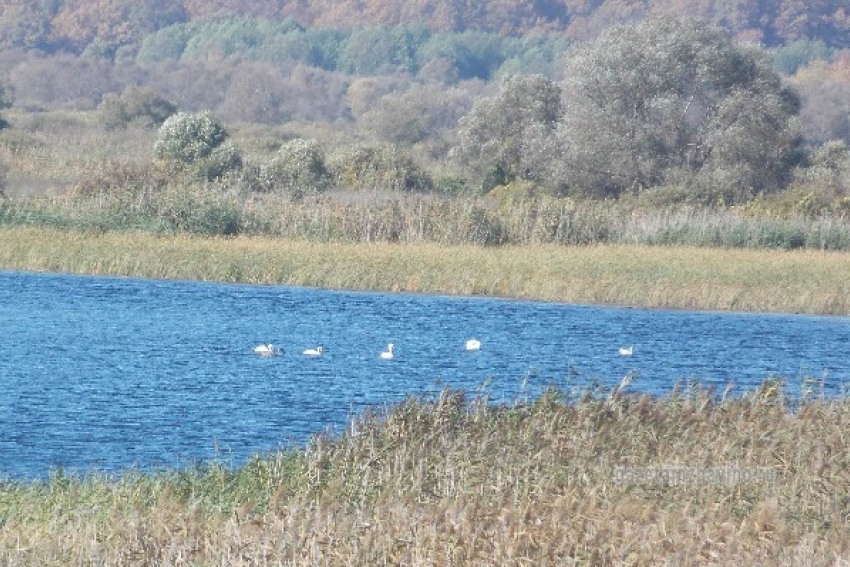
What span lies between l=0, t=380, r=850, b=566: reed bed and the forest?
91.0 feet

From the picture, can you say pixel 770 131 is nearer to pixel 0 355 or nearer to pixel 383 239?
pixel 383 239

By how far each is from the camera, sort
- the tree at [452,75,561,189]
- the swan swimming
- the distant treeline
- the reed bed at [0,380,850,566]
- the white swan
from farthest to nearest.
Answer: the distant treeline, the tree at [452,75,561,189], the swan swimming, the white swan, the reed bed at [0,380,850,566]

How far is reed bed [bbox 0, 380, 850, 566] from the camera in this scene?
39.6 feet

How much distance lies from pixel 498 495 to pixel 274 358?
1310cm

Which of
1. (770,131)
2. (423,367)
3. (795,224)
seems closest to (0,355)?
(423,367)

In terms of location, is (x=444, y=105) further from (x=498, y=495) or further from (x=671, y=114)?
(x=498, y=495)

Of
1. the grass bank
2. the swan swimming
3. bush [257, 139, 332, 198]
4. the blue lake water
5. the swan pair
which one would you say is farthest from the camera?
bush [257, 139, 332, 198]

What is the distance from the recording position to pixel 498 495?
1362cm

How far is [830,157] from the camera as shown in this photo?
66.9 m

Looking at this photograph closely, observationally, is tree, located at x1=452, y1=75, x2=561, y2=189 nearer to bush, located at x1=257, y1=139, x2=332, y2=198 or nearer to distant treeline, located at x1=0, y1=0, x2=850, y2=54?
bush, located at x1=257, y1=139, x2=332, y2=198

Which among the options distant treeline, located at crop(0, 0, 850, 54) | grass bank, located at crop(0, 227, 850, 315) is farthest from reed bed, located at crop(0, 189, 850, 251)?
distant treeline, located at crop(0, 0, 850, 54)

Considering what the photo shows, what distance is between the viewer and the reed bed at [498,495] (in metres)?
12.1

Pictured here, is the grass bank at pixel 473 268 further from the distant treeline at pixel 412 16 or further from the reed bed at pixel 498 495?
the distant treeline at pixel 412 16

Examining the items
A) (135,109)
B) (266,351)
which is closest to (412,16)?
(135,109)
